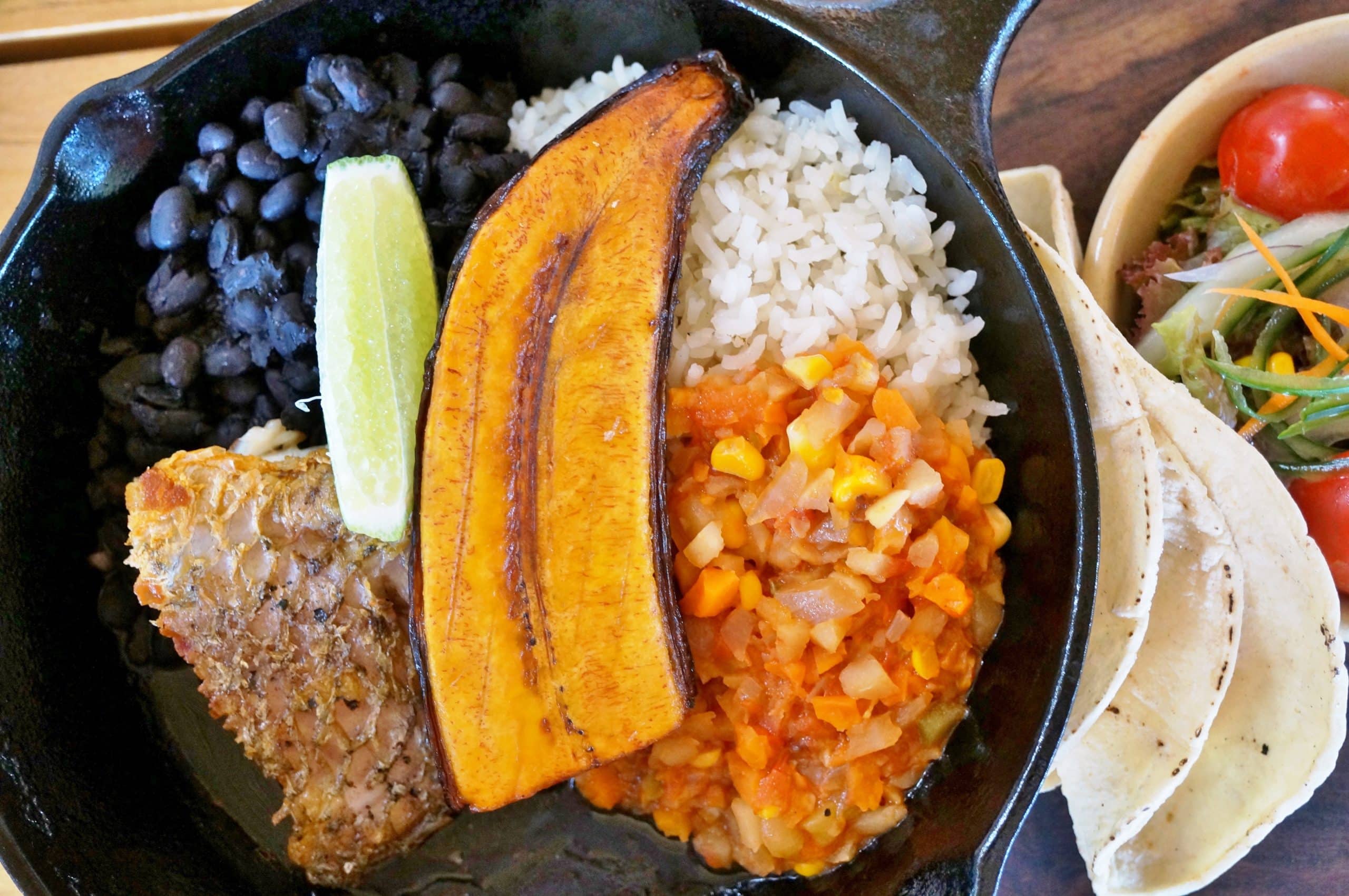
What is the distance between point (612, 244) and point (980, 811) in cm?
121

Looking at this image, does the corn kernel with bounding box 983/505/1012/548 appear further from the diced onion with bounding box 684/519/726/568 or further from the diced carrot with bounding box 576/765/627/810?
the diced carrot with bounding box 576/765/627/810

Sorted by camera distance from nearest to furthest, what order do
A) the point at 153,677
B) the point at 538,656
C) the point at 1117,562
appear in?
the point at 538,656 → the point at 1117,562 → the point at 153,677

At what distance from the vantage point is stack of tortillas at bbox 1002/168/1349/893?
1.76 meters

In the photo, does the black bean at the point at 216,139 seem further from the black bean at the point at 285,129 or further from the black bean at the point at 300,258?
the black bean at the point at 300,258

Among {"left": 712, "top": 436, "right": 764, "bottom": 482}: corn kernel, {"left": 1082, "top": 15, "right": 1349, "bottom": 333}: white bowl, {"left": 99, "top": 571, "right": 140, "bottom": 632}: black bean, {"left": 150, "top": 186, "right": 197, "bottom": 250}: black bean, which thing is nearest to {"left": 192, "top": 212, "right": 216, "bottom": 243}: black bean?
{"left": 150, "top": 186, "right": 197, "bottom": 250}: black bean

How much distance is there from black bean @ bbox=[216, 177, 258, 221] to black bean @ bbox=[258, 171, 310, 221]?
2 cm

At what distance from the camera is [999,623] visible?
1.87 m

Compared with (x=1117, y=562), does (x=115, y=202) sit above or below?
above

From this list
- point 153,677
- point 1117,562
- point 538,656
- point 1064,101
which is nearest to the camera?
point 538,656

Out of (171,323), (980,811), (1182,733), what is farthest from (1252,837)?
(171,323)

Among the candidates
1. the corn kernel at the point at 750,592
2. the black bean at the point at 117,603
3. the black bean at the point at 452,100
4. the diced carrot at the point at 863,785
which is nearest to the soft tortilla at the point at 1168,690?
the diced carrot at the point at 863,785

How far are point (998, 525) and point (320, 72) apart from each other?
157cm

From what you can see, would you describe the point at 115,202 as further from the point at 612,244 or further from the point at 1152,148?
the point at 1152,148

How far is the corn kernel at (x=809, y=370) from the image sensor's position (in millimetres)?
1728
